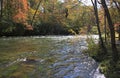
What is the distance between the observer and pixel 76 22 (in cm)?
5769

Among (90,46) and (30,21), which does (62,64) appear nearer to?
(90,46)

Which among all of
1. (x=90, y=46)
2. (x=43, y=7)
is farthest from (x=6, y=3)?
(x=90, y=46)

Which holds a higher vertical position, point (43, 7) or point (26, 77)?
point (43, 7)

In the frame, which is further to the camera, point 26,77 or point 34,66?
point 34,66

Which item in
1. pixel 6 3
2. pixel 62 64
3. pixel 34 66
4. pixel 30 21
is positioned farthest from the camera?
pixel 30 21

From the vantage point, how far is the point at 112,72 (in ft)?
39.6

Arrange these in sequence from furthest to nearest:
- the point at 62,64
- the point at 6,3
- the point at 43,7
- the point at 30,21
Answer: the point at 43,7
the point at 30,21
the point at 6,3
the point at 62,64

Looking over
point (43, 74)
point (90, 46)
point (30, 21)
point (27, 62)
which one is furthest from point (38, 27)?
point (43, 74)

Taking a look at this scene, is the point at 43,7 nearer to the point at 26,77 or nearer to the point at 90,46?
the point at 90,46

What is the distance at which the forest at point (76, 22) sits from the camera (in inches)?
549

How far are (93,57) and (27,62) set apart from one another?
5028mm

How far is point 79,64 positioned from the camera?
16125 mm

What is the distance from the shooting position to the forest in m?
13.9

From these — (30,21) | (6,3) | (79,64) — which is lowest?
(79,64)
